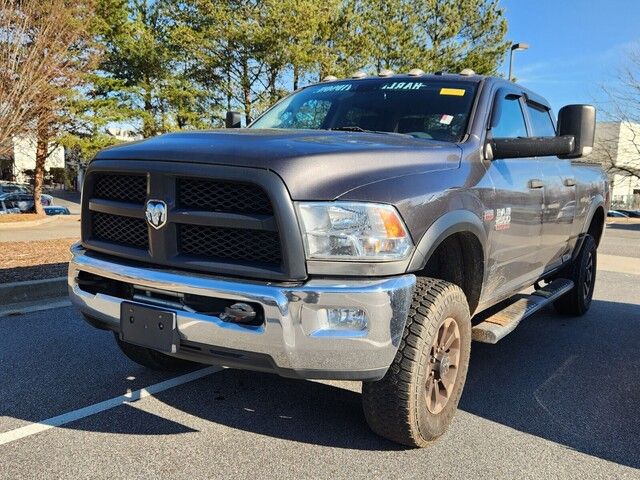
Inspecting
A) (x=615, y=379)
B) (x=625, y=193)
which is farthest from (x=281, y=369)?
(x=625, y=193)

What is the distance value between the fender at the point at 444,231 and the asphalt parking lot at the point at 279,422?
1030 millimetres

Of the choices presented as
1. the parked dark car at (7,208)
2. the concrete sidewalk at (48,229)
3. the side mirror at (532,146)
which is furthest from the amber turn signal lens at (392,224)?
the parked dark car at (7,208)

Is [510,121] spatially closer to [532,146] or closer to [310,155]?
[532,146]

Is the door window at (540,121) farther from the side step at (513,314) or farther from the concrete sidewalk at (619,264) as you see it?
the concrete sidewalk at (619,264)

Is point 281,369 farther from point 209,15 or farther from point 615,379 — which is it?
point 209,15

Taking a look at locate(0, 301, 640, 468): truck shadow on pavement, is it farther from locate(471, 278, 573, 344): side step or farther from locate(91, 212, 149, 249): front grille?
locate(91, 212, 149, 249): front grille

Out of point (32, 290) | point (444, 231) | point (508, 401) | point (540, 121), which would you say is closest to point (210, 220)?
point (444, 231)

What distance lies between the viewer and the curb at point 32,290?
5730 mm

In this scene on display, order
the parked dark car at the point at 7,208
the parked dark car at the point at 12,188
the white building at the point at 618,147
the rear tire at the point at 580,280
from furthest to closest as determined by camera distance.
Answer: the white building at the point at 618,147 < the parked dark car at the point at 12,188 < the parked dark car at the point at 7,208 < the rear tire at the point at 580,280

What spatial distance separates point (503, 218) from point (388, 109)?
41.1 inches

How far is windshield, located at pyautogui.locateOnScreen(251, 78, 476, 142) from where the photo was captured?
3553 mm

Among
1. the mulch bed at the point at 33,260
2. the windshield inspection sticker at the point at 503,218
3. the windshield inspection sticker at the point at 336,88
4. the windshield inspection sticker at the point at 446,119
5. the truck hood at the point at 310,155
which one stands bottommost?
the mulch bed at the point at 33,260

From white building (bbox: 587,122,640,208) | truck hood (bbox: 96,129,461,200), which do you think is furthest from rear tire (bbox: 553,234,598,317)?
white building (bbox: 587,122,640,208)

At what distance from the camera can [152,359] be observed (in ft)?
12.3
